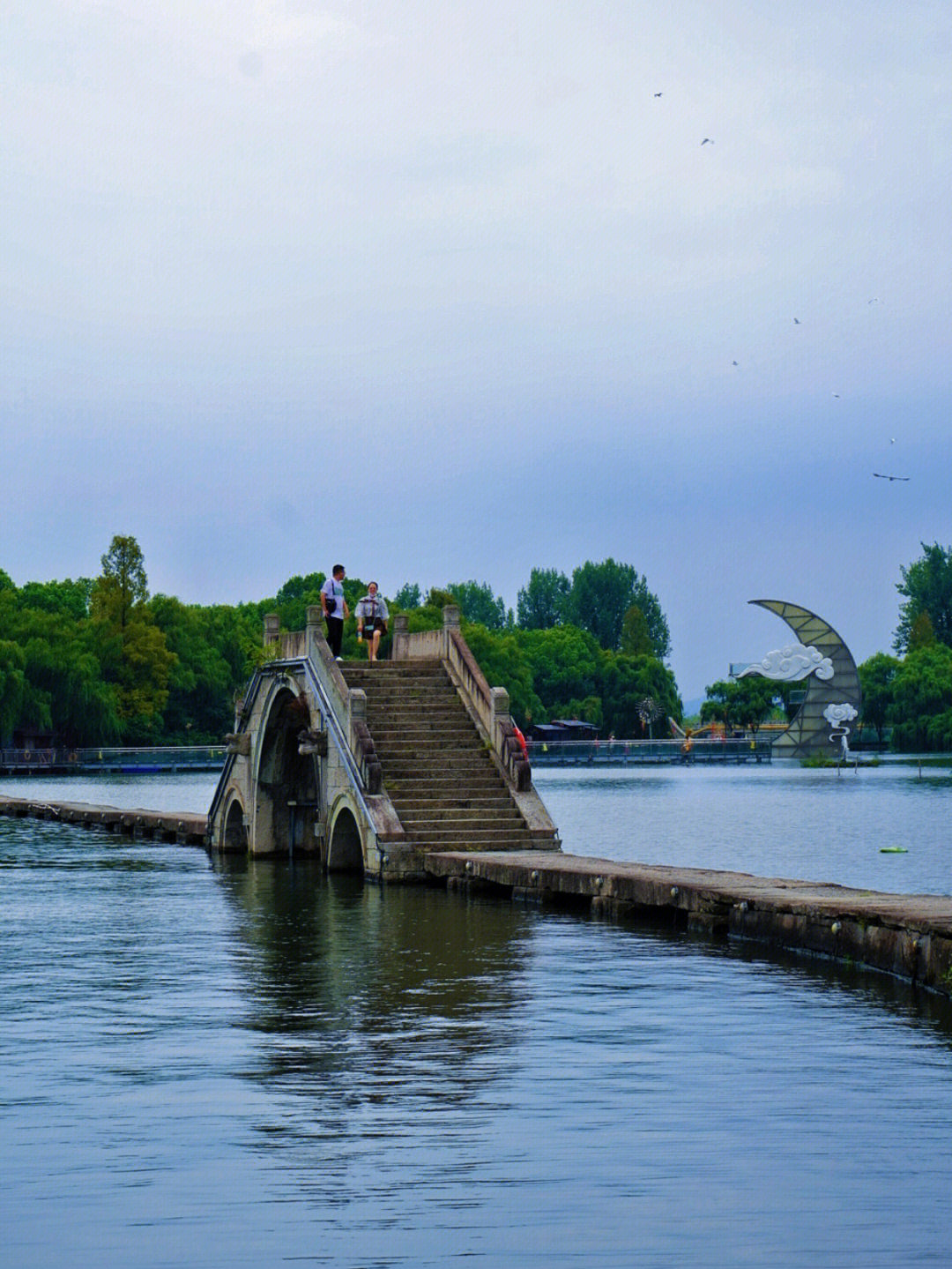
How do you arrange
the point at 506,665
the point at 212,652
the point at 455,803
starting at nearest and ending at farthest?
1. the point at 455,803
2. the point at 212,652
3. the point at 506,665

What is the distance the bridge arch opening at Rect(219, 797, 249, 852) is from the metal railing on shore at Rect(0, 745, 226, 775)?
71.2 m

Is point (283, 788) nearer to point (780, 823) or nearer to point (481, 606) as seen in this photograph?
point (780, 823)

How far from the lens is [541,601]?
174m

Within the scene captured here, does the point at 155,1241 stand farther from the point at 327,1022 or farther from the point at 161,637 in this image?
the point at 161,637

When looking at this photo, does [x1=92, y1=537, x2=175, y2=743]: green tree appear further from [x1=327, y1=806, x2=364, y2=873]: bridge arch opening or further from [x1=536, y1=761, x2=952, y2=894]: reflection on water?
[x1=327, y1=806, x2=364, y2=873]: bridge arch opening

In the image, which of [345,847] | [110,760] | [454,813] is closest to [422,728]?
[454,813]

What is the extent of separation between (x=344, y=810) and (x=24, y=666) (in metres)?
73.3

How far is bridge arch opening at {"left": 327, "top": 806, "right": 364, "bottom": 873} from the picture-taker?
1238 inches

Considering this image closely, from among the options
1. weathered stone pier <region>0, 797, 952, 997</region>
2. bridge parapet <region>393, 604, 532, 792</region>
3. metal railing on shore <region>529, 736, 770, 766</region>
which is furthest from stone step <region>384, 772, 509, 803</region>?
metal railing on shore <region>529, 736, 770, 766</region>

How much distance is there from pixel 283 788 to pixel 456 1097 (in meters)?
23.7

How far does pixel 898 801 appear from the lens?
7219 centimetres

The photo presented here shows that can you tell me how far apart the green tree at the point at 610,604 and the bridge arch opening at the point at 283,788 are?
132527 millimetres

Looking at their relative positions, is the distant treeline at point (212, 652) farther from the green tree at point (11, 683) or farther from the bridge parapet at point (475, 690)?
the bridge parapet at point (475, 690)

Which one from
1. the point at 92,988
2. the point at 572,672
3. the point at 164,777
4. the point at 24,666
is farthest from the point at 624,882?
the point at 572,672
